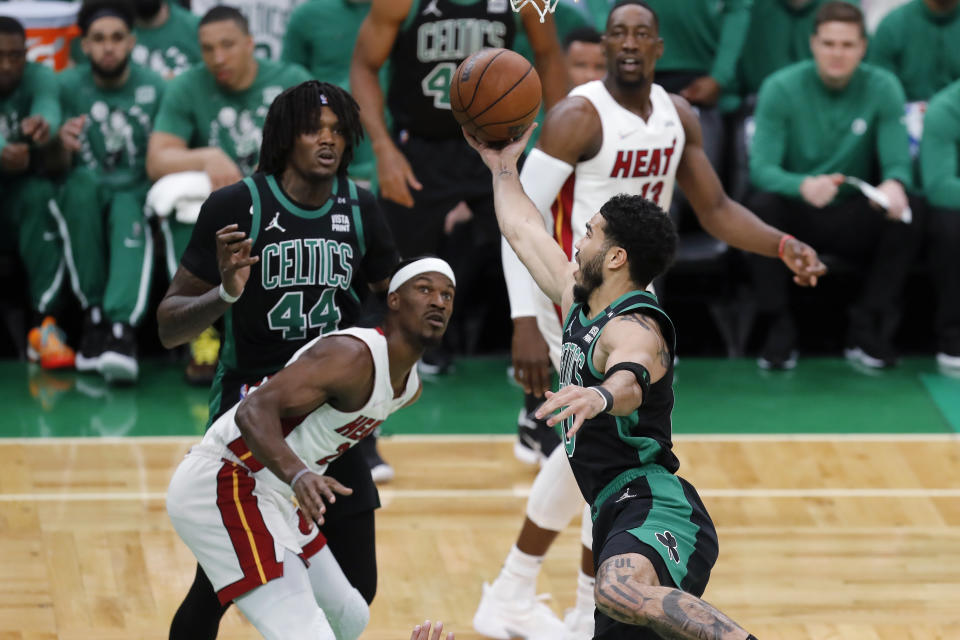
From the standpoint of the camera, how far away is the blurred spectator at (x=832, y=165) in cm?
771

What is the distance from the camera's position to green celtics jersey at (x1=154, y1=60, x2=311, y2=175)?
7387 millimetres

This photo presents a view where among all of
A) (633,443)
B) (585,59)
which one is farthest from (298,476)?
(585,59)

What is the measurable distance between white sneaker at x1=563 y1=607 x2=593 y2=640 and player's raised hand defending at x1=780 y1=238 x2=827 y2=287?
1314 millimetres

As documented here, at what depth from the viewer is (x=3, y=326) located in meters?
8.12

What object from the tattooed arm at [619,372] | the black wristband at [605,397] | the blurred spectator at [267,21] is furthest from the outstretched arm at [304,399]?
the blurred spectator at [267,21]

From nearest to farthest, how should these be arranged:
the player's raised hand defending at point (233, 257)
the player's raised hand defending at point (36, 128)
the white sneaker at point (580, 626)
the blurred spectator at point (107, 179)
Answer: the player's raised hand defending at point (233, 257) → the white sneaker at point (580, 626) → the player's raised hand defending at point (36, 128) → the blurred spectator at point (107, 179)

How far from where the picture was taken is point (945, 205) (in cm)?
776

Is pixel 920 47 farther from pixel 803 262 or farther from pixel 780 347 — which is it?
pixel 803 262

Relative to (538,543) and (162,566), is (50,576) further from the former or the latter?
(538,543)

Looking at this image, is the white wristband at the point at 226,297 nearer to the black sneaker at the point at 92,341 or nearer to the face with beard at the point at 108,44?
the black sneaker at the point at 92,341

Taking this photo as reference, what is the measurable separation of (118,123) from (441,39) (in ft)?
7.10

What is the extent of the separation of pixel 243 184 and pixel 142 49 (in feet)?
14.5

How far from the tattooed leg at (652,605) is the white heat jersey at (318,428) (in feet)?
2.55

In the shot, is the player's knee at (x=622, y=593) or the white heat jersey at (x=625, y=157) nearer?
the player's knee at (x=622, y=593)
